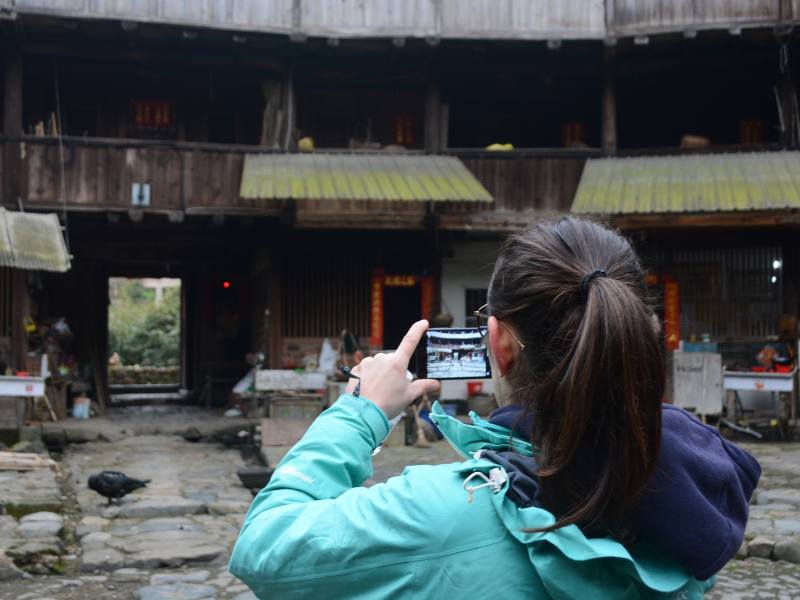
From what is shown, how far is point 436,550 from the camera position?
1243 millimetres

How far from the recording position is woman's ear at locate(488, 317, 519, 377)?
1.41 metres

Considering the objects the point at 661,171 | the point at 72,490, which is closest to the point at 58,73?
the point at 72,490

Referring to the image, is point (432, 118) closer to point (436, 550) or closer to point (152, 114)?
point (152, 114)

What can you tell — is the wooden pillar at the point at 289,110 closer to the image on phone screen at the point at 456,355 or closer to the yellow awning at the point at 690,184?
the yellow awning at the point at 690,184

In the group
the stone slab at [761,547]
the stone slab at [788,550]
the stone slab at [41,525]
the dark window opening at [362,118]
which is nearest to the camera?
the stone slab at [788,550]

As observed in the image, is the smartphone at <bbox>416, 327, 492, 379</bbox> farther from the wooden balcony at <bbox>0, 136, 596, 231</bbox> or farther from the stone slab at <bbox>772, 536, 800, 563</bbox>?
Result: the wooden balcony at <bbox>0, 136, 596, 231</bbox>

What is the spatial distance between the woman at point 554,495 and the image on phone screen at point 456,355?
1.08 feet

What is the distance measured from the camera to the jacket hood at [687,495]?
49.9 inches

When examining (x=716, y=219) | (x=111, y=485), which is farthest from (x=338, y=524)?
(x=716, y=219)

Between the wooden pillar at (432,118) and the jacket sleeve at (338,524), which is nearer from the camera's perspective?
the jacket sleeve at (338,524)

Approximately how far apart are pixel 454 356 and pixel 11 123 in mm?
13025

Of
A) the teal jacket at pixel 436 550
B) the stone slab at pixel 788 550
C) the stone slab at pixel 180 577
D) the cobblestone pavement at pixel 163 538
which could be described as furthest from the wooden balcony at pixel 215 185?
the teal jacket at pixel 436 550

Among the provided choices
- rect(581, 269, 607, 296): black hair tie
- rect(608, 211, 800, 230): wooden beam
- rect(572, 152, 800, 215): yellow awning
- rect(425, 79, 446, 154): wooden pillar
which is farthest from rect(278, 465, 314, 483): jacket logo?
rect(425, 79, 446, 154): wooden pillar

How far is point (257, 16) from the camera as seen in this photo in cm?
1333
